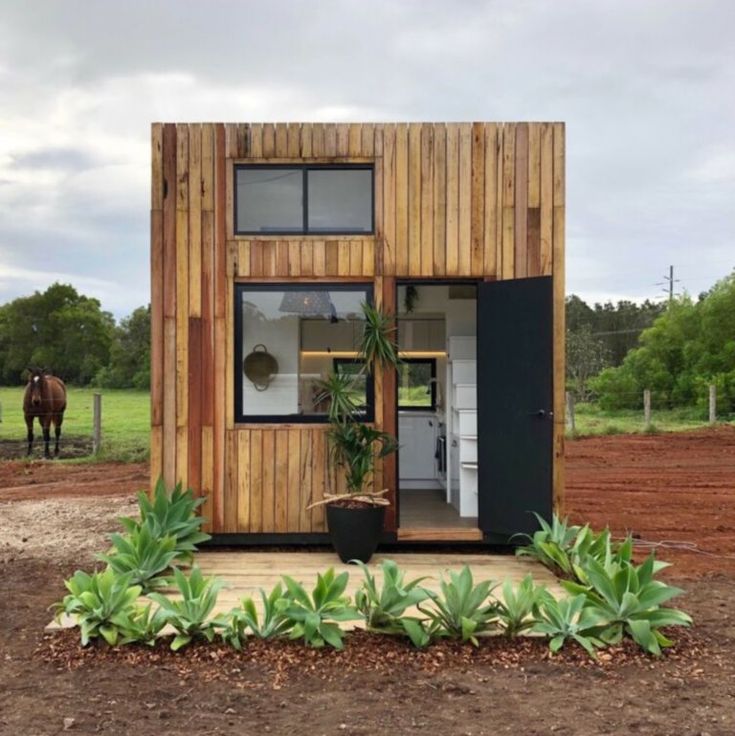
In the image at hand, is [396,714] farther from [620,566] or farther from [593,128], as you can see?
[593,128]

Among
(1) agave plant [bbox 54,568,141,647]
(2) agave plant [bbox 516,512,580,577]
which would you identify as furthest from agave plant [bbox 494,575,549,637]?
(1) agave plant [bbox 54,568,141,647]

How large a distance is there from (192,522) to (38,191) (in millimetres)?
10907

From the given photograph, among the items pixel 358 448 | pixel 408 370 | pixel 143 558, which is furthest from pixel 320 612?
pixel 408 370

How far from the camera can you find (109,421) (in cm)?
1769

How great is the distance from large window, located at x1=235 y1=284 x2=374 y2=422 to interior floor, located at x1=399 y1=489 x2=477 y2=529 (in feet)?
3.35

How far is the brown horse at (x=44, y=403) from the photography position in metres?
12.7

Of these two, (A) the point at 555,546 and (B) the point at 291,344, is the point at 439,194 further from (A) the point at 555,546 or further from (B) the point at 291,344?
(A) the point at 555,546

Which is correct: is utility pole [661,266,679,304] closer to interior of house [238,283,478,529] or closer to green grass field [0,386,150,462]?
green grass field [0,386,150,462]

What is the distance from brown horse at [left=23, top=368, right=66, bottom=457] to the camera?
12734 millimetres

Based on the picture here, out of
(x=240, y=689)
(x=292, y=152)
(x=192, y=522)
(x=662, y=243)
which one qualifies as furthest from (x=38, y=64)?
(x=662, y=243)

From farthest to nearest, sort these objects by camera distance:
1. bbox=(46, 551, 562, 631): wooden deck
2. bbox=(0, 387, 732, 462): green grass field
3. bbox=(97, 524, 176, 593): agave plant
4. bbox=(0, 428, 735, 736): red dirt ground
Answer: bbox=(0, 387, 732, 462): green grass field, bbox=(46, 551, 562, 631): wooden deck, bbox=(97, 524, 176, 593): agave plant, bbox=(0, 428, 735, 736): red dirt ground

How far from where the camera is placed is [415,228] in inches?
224

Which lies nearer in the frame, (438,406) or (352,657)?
(352,657)

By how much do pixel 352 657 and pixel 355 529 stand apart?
156 centimetres
